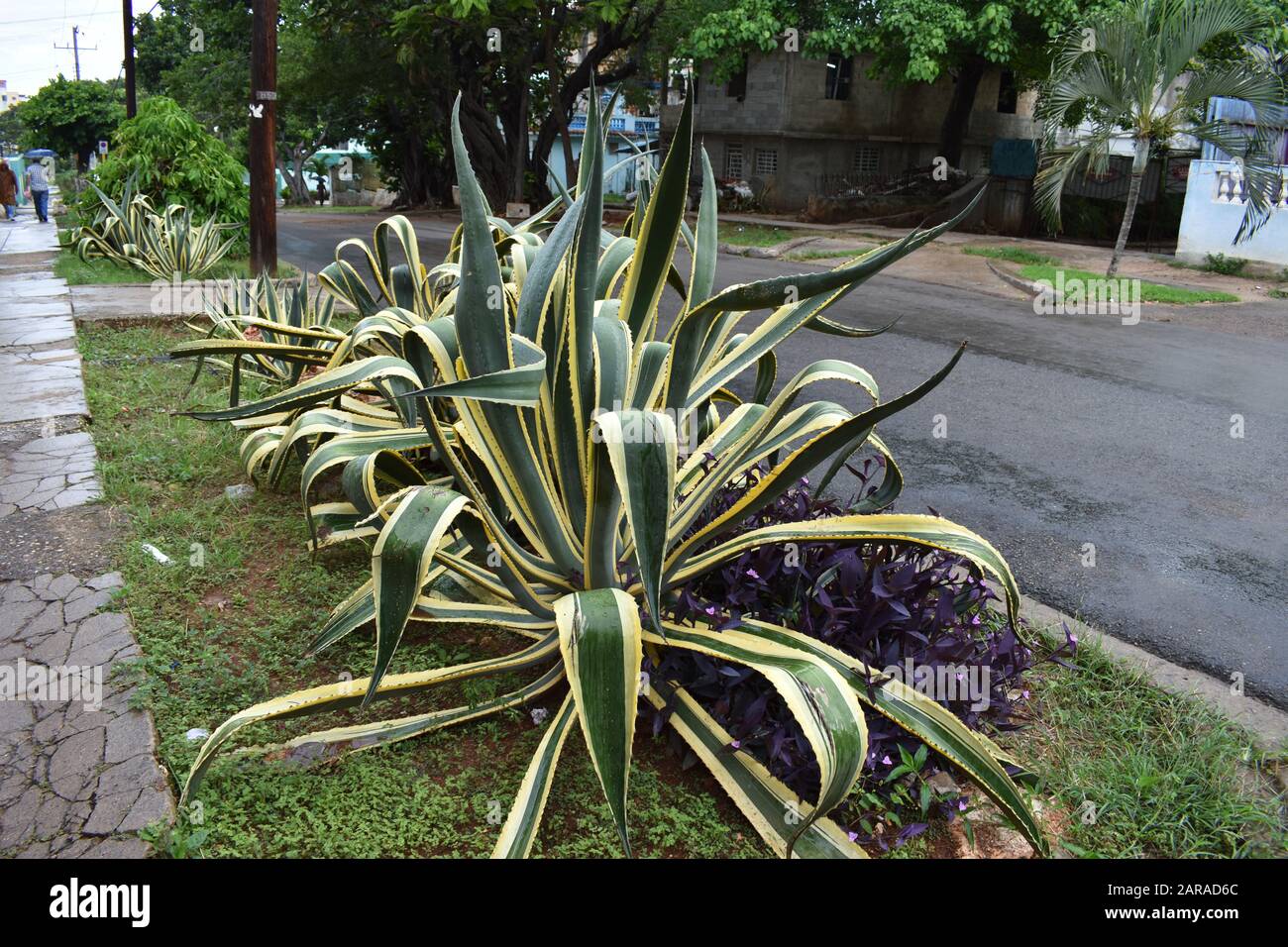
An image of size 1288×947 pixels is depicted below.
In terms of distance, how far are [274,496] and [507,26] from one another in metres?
16.8

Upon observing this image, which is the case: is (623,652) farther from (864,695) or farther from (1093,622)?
(1093,622)

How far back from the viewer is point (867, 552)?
8.54 feet

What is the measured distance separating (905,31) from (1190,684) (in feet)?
54.0

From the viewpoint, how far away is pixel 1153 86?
11.2m

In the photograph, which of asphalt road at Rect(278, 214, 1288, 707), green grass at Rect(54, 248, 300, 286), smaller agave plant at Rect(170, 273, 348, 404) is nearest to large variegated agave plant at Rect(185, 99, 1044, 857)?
smaller agave plant at Rect(170, 273, 348, 404)

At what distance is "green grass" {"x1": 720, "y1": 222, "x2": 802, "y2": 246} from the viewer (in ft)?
54.0

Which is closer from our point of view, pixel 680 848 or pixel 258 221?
pixel 680 848

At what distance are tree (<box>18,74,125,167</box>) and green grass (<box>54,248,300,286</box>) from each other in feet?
103

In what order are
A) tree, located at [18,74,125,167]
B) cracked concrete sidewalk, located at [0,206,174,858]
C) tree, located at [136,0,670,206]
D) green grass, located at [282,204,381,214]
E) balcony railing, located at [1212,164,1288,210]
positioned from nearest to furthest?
cracked concrete sidewalk, located at [0,206,174,858] → balcony railing, located at [1212,164,1288,210] → tree, located at [136,0,670,206] → green grass, located at [282,204,381,214] → tree, located at [18,74,125,167]

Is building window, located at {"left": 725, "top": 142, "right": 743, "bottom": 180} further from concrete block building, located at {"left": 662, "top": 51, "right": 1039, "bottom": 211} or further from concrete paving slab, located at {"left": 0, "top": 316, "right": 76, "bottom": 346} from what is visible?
concrete paving slab, located at {"left": 0, "top": 316, "right": 76, "bottom": 346}

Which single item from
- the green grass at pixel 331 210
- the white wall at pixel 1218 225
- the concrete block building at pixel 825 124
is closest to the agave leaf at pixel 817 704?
the white wall at pixel 1218 225

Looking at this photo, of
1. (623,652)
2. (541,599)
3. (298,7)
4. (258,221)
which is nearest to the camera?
(623,652)

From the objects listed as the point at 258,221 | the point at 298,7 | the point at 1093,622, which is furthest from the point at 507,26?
the point at 1093,622

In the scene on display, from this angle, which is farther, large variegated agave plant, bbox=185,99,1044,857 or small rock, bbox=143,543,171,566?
small rock, bbox=143,543,171,566
